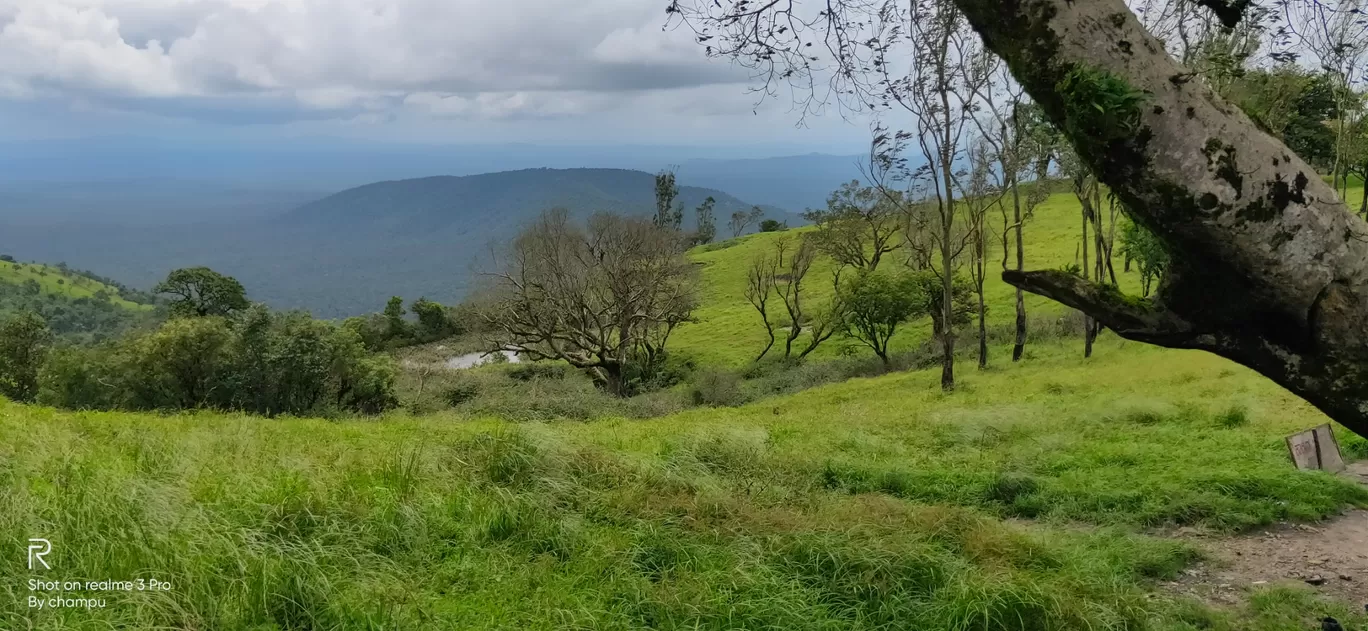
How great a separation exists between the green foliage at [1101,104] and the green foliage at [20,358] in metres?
42.8

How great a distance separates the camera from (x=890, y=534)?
18.0ft

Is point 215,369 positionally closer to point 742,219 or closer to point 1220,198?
point 1220,198

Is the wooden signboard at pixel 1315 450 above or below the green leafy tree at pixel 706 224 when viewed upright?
below

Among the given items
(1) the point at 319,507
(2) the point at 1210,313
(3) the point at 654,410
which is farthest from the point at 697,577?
(3) the point at 654,410

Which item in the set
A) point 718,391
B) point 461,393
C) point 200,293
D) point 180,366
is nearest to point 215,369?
point 180,366

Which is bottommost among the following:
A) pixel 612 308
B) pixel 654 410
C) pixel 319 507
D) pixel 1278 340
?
pixel 654 410

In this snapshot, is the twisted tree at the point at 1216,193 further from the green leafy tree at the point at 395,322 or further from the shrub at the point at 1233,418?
the green leafy tree at the point at 395,322

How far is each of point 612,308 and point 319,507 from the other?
101 feet

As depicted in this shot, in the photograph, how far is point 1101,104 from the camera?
2.77 meters

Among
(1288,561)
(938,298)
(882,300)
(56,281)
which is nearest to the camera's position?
(1288,561)

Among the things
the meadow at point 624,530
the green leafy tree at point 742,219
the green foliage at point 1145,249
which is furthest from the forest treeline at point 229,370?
the green leafy tree at point 742,219

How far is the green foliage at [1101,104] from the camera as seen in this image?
2.75 meters

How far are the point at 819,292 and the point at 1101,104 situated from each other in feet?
180

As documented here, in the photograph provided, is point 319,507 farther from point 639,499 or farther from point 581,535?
point 639,499
